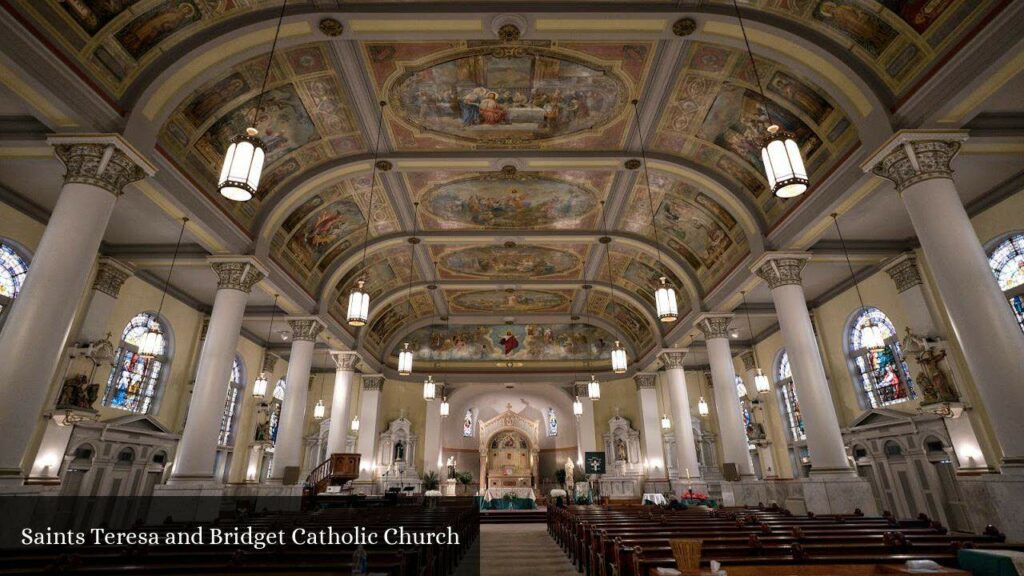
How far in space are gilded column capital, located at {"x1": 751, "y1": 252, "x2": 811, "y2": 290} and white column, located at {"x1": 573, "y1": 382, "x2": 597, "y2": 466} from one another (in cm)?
1451

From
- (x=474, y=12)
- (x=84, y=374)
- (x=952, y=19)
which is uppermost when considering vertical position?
(x=474, y=12)

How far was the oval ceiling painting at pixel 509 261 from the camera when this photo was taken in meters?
18.0

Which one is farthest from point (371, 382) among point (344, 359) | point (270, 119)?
point (270, 119)

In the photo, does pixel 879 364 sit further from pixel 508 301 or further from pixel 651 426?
pixel 508 301

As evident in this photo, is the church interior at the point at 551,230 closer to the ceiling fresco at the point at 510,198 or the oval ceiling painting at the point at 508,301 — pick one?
the ceiling fresco at the point at 510,198

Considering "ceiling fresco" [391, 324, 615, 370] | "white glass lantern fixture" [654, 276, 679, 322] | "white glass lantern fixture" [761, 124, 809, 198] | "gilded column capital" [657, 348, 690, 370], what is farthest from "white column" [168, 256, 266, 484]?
"gilded column capital" [657, 348, 690, 370]

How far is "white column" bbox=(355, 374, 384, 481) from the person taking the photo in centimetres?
2189

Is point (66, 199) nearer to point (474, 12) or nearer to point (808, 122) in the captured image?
point (474, 12)

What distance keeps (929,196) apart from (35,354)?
12991 mm

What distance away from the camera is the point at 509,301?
22.6 meters

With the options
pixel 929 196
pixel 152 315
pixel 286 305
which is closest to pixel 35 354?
pixel 286 305

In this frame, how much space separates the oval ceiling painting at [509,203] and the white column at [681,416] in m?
7.28

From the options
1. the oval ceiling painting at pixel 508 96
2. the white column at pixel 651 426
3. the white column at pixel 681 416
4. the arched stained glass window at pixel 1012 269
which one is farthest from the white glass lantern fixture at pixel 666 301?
the white column at pixel 651 426

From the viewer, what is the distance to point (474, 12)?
794 centimetres
